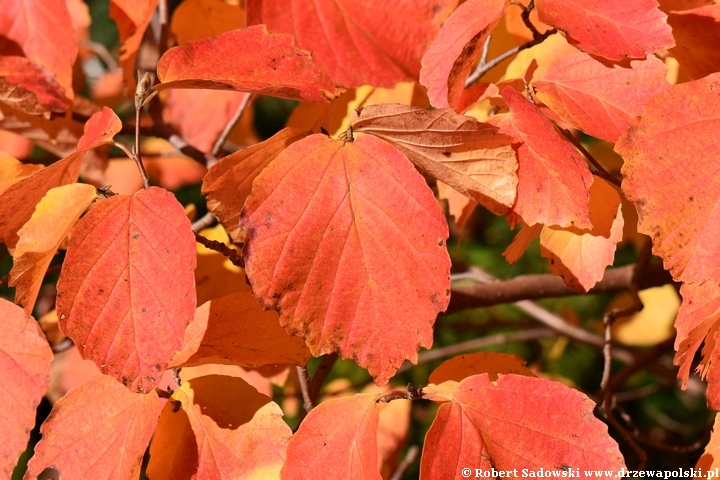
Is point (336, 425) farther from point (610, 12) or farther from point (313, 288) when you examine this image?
point (610, 12)

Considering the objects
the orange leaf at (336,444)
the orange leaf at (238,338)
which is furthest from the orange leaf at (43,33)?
the orange leaf at (336,444)

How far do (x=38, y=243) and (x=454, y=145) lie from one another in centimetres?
27

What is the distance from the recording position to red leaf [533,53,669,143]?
0.50 m

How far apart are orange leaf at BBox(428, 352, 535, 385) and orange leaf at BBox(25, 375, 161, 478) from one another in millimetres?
218

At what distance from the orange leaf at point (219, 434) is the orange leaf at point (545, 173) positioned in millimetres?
226

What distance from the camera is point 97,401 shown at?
1.69 feet

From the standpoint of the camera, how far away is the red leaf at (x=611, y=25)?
456 millimetres

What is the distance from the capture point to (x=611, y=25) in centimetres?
47

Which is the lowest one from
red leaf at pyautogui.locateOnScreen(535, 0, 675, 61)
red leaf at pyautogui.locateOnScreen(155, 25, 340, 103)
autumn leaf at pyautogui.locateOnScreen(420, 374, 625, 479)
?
autumn leaf at pyautogui.locateOnScreen(420, 374, 625, 479)

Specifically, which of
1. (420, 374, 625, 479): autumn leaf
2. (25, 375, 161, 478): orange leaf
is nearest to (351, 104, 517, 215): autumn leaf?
(420, 374, 625, 479): autumn leaf

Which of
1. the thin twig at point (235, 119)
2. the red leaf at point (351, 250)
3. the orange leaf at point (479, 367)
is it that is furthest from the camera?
the thin twig at point (235, 119)

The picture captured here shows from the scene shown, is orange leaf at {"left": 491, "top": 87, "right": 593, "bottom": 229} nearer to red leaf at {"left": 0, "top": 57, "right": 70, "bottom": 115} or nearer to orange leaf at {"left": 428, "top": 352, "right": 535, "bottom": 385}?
orange leaf at {"left": 428, "top": 352, "right": 535, "bottom": 385}

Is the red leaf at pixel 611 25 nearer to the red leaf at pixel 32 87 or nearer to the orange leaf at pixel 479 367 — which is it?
the orange leaf at pixel 479 367

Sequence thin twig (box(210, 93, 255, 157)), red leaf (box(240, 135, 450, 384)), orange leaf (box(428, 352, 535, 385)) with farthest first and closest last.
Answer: thin twig (box(210, 93, 255, 157))
orange leaf (box(428, 352, 535, 385))
red leaf (box(240, 135, 450, 384))
